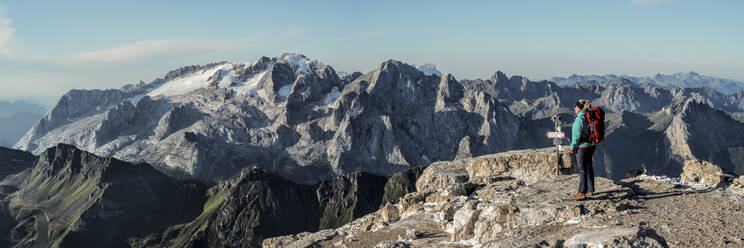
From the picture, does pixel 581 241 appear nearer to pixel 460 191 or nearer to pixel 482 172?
pixel 460 191

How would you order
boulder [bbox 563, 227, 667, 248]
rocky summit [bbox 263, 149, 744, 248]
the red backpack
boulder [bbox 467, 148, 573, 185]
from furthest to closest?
1. boulder [bbox 467, 148, 573, 185]
2. the red backpack
3. rocky summit [bbox 263, 149, 744, 248]
4. boulder [bbox 563, 227, 667, 248]

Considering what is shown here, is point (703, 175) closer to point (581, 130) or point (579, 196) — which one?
point (579, 196)

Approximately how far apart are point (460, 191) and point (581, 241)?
1679 cm

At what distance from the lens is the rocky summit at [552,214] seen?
17656mm

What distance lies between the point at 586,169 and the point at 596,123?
2.48 metres

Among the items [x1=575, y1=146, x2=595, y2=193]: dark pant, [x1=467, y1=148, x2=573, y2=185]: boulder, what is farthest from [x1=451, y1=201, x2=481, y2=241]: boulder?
[x1=467, y1=148, x2=573, y2=185]: boulder

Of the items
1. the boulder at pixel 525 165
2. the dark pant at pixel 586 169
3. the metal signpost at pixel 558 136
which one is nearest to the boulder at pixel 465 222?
the dark pant at pixel 586 169

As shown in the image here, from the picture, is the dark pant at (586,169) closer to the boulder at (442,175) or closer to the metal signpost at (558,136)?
the metal signpost at (558,136)

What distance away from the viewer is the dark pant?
22953 millimetres

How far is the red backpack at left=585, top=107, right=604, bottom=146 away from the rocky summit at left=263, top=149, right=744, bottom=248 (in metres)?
3.21

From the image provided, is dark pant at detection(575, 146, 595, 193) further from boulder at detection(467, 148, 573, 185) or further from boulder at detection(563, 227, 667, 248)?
boulder at detection(467, 148, 573, 185)

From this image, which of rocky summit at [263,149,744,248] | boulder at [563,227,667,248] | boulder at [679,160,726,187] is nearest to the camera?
boulder at [563,227,667,248]

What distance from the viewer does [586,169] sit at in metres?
22.9

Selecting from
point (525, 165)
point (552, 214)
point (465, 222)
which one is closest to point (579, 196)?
point (552, 214)
